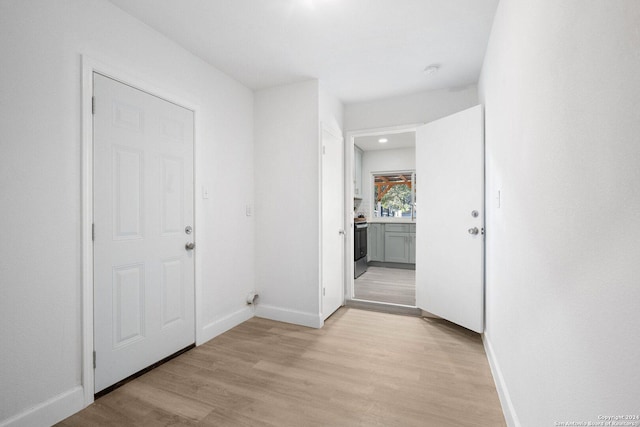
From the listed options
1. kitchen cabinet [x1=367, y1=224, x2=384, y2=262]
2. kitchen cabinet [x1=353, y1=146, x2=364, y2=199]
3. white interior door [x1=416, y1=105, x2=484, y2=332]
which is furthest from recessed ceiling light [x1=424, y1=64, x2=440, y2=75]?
kitchen cabinet [x1=367, y1=224, x2=384, y2=262]

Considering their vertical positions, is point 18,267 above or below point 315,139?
below

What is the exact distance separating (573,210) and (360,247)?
4168 millimetres

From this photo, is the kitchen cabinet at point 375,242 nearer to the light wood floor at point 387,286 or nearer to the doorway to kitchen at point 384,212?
the doorway to kitchen at point 384,212

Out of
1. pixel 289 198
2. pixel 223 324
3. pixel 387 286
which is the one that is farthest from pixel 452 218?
pixel 223 324

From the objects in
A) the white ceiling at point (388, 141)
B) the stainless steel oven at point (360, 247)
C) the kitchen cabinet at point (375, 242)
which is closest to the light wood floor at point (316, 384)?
the stainless steel oven at point (360, 247)

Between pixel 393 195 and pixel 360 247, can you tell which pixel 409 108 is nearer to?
pixel 360 247

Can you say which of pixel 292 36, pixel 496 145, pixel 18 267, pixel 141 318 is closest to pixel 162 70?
pixel 292 36

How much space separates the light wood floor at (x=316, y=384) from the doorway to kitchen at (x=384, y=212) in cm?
179

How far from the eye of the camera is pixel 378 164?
20.5 feet

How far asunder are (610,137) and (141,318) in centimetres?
257

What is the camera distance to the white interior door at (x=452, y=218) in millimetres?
2586

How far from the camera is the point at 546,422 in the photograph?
1039 millimetres

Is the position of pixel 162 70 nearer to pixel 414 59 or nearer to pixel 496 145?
pixel 414 59

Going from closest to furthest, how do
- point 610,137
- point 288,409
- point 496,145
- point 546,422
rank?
point 610,137 → point 546,422 → point 288,409 → point 496,145
